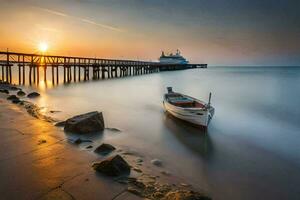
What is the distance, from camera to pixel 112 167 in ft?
15.7

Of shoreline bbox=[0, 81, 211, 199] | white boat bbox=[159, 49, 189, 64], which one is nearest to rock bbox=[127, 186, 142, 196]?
shoreline bbox=[0, 81, 211, 199]

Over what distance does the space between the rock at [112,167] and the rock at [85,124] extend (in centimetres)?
320

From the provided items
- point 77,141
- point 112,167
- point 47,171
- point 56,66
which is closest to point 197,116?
point 77,141

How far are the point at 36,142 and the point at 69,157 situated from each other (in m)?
1.54

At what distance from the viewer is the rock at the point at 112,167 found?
4750mm

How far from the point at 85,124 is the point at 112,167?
12.3 feet

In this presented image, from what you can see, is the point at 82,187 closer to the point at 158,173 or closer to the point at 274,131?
the point at 158,173

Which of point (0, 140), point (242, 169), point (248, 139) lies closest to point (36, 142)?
point (0, 140)

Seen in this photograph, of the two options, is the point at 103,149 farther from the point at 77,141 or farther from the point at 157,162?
the point at 157,162

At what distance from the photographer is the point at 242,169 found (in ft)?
20.9

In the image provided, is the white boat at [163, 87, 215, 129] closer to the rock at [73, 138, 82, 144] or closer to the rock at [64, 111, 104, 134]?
the rock at [64, 111, 104, 134]

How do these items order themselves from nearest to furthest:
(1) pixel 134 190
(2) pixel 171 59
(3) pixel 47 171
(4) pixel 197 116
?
(1) pixel 134 190, (3) pixel 47 171, (4) pixel 197 116, (2) pixel 171 59

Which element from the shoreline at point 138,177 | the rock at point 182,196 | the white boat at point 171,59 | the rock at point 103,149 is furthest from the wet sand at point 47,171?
the white boat at point 171,59

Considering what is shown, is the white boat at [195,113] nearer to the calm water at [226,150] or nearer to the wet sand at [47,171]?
the calm water at [226,150]
